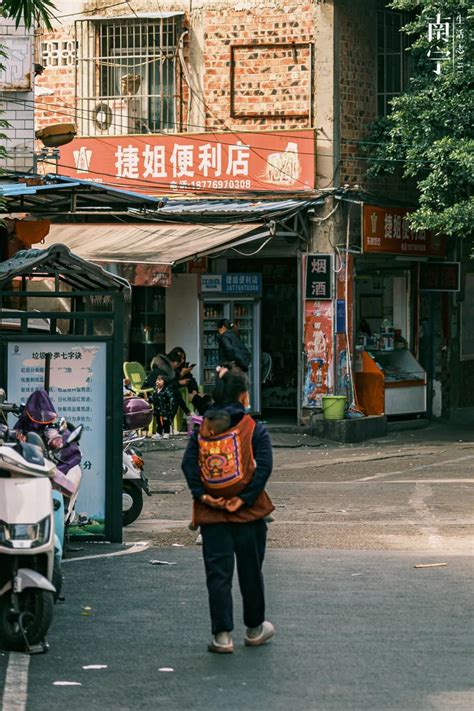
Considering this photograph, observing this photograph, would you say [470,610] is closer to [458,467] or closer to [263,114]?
[458,467]

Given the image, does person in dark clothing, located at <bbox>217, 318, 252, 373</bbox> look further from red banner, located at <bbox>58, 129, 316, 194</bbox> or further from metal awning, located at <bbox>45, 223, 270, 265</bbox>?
red banner, located at <bbox>58, 129, 316, 194</bbox>

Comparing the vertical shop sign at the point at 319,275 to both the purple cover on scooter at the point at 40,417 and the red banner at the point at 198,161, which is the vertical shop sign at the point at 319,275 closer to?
the red banner at the point at 198,161

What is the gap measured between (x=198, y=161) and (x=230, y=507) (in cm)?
1749

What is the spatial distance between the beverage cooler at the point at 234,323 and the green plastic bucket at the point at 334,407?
6.03ft

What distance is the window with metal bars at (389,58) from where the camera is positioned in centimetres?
2588

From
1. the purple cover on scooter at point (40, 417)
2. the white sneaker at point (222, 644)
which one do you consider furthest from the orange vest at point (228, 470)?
the purple cover on scooter at point (40, 417)

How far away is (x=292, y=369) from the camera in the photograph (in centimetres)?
2652

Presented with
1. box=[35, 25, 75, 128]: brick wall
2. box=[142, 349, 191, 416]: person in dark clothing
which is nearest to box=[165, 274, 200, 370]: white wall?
box=[142, 349, 191, 416]: person in dark clothing

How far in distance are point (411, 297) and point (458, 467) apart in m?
8.22

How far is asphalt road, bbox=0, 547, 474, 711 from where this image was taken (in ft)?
23.7

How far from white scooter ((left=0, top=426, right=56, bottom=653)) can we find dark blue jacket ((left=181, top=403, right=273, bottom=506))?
816 millimetres

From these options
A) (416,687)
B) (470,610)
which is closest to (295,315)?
(470,610)

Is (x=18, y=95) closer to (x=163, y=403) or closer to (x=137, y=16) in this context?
(x=163, y=403)

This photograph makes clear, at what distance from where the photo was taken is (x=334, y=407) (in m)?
24.2
